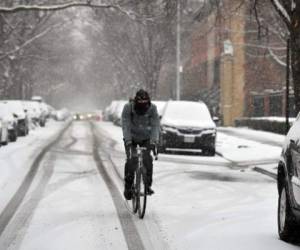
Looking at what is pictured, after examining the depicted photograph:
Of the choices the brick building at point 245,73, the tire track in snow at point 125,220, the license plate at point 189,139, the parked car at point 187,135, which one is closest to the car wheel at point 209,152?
the parked car at point 187,135

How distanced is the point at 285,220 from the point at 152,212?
2.71 m

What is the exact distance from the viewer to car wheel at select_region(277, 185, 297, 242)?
24.9ft

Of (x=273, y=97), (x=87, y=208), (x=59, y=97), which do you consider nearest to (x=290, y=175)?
(x=87, y=208)

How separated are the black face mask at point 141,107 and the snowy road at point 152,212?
1477 mm

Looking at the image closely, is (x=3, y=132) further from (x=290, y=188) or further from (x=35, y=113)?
(x=35, y=113)

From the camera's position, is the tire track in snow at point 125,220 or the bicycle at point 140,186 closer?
the tire track in snow at point 125,220

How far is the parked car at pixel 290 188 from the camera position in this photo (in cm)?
723

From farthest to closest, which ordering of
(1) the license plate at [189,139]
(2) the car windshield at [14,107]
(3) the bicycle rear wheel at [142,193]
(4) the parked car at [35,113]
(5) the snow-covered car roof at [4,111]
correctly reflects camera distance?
(4) the parked car at [35,113]
(2) the car windshield at [14,107]
(5) the snow-covered car roof at [4,111]
(1) the license plate at [189,139]
(3) the bicycle rear wheel at [142,193]

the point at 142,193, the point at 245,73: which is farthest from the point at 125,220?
the point at 245,73

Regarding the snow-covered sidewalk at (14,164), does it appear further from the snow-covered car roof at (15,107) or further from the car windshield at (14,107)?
the snow-covered car roof at (15,107)

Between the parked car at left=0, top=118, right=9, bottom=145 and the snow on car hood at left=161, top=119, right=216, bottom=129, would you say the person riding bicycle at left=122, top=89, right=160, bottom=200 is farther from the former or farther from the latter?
the parked car at left=0, top=118, right=9, bottom=145

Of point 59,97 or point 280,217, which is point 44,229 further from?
point 59,97

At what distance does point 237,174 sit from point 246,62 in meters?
30.2

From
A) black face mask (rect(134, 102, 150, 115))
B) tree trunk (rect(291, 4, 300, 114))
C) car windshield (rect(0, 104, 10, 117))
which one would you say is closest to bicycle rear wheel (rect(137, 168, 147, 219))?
black face mask (rect(134, 102, 150, 115))
